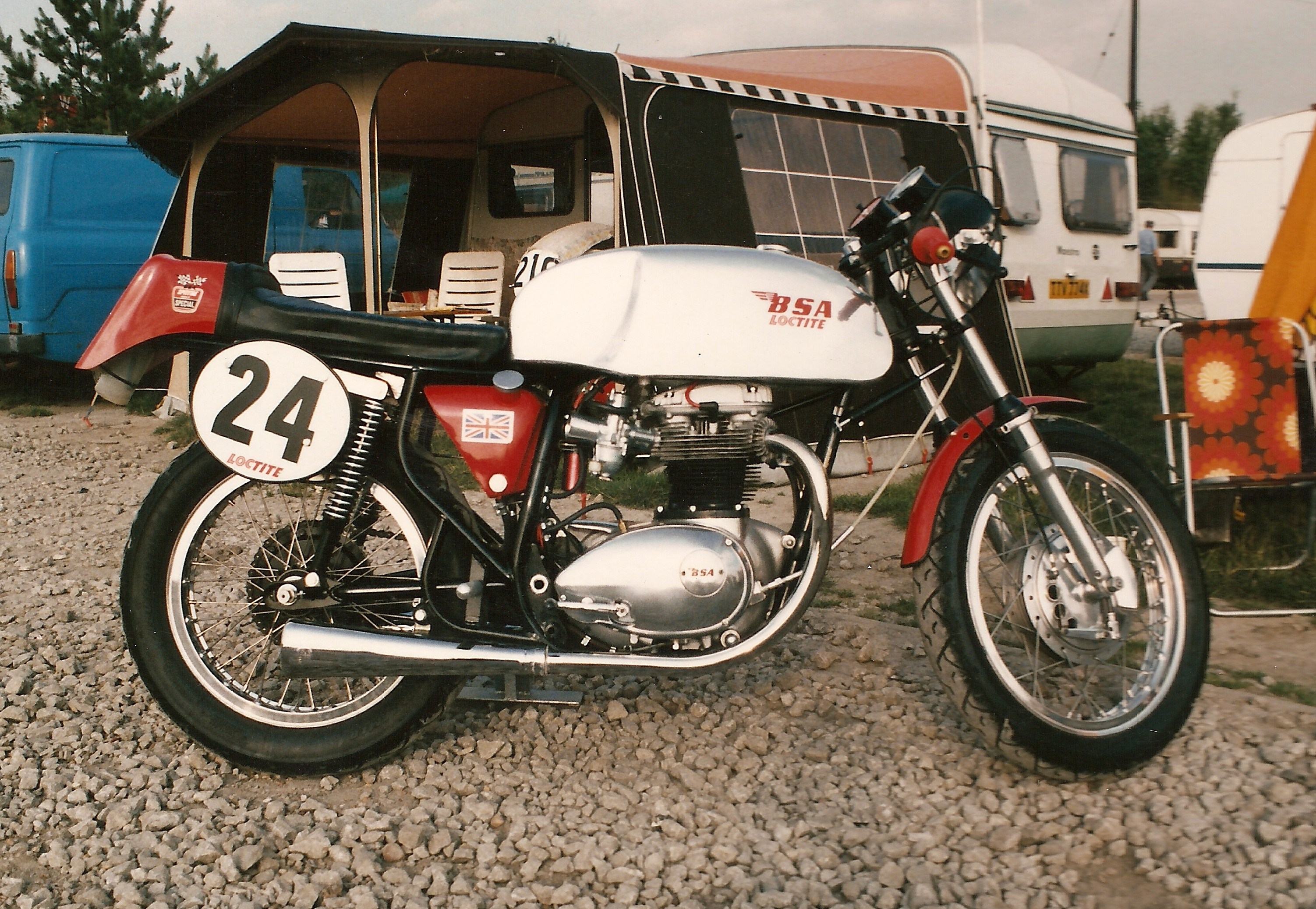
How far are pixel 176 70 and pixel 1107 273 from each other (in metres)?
14.6

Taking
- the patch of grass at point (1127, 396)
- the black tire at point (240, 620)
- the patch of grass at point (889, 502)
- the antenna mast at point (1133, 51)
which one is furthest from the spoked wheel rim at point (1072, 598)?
the antenna mast at point (1133, 51)

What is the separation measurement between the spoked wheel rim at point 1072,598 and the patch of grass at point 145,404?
27.2 ft

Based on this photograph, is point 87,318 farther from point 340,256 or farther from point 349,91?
point 349,91

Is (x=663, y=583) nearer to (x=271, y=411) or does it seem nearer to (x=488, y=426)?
(x=488, y=426)

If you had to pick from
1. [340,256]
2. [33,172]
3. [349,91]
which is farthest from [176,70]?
[349,91]

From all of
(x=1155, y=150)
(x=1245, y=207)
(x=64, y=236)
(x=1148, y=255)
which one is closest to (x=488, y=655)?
(x=1245, y=207)

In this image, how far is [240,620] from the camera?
2711mm

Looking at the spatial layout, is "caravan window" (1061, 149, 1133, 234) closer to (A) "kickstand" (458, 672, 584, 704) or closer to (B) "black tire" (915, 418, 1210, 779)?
(B) "black tire" (915, 418, 1210, 779)

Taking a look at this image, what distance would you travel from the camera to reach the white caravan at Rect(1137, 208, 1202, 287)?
19078 millimetres

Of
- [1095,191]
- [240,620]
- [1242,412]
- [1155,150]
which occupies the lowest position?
[240,620]

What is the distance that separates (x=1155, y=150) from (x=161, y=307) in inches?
1656

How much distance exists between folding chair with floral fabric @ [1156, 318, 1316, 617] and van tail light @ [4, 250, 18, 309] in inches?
332

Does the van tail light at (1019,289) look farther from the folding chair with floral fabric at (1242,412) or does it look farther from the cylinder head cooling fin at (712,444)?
the cylinder head cooling fin at (712,444)

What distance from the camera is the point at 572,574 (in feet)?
8.07
